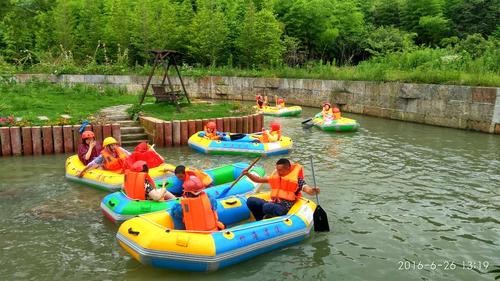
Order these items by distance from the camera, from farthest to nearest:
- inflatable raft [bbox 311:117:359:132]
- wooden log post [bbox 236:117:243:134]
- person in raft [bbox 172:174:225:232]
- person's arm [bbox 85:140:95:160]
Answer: inflatable raft [bbox 311:117:359:132] → wooden log post [bbox 236:117:243:134] → person's arm [bbox 85:140:95:160] → person in raft [bbox 172:174:225:232]

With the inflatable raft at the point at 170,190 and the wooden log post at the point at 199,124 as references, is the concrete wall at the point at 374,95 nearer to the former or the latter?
the wooden log post at the point at 199,124

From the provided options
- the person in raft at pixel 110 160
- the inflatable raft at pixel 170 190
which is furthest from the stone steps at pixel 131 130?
the inflatable raft at pixel 170 190

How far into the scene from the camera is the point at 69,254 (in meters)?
5.90

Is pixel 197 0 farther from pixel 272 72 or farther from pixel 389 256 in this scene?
pixel 389 256

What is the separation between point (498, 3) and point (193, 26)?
62.3ft

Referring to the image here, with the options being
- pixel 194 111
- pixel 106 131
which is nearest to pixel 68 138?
pixel 106 131

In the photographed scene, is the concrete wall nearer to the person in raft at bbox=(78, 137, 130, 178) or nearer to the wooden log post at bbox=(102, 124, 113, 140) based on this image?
the wooden log post at bbox=(102, 124, 113, 140)

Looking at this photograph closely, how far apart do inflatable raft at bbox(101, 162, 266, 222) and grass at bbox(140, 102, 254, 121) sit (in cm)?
525

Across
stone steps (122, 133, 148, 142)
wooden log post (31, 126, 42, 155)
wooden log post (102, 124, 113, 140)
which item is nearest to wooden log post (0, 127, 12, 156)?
wooden log post (31, 126, 42, 155)

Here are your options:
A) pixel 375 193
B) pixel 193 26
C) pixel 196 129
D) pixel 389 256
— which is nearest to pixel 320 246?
pixel 389 256

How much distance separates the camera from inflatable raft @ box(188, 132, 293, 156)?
11430mm

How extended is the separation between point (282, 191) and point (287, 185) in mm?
125

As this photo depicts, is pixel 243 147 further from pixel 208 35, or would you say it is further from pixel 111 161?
pixel 208 35

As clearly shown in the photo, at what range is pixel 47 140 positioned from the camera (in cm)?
1138
